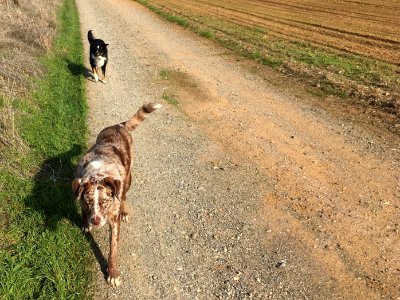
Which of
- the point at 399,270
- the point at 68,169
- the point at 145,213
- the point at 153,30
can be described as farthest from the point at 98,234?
the point at 153,30

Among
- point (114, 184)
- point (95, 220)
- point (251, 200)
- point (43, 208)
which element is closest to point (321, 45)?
point (251, 200)

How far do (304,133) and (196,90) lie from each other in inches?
175

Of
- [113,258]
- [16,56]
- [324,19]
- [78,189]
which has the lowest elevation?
[113,258]

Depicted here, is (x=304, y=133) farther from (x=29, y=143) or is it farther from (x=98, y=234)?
(x=29, y=143)

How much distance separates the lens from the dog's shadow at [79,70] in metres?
13.3

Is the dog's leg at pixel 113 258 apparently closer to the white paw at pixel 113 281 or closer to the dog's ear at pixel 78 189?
the white paw at pixel 113 281

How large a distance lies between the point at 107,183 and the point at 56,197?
210 centimetres

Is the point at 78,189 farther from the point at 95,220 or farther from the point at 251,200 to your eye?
the point at 251,200

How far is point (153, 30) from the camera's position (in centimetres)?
2250

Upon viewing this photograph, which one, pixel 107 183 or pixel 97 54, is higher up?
pixel 107 183

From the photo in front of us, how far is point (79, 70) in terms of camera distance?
13734mm

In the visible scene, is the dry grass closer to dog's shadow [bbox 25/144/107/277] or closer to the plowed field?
dog's shadow [bbox 25/144/107/277]

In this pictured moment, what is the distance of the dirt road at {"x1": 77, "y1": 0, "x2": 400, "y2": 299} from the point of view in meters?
5.17

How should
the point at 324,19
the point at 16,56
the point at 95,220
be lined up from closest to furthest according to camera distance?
the point at 95,220 → the point at 16,56 → the point at 324,19
